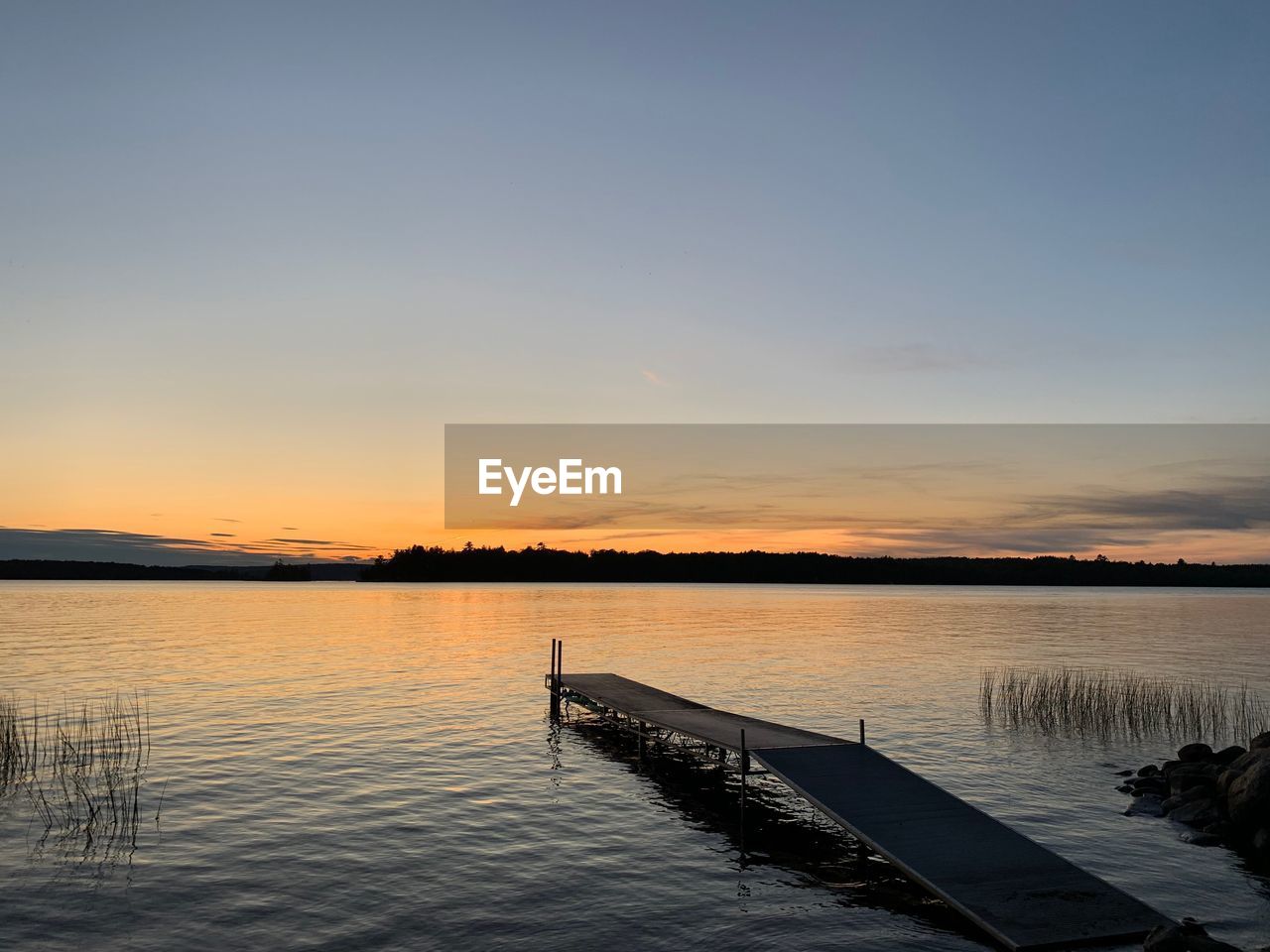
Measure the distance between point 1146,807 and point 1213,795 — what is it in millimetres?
1364

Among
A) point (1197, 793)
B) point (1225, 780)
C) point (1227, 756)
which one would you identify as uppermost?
point (1225, 780)

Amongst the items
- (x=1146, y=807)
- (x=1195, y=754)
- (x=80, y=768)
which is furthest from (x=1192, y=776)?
(x=80, y=768)

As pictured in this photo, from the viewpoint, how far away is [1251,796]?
18625 mm

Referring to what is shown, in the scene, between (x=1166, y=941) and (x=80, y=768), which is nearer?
(x=1166, y=941)

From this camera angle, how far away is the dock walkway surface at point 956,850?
12914 mm

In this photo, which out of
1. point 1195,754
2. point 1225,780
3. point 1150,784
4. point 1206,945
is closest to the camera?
point 1206,945

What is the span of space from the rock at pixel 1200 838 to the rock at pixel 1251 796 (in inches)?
20.1

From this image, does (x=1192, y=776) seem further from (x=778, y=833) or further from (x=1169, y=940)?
(x=1169, y=940)

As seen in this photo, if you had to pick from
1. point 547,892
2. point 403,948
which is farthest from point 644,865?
point 403,948

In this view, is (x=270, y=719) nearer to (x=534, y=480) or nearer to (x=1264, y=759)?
(x=534, y=480)

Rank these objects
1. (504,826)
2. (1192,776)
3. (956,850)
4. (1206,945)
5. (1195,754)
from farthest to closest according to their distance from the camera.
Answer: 1. (1195,754)
2. (1192,776)
3. (504,826)
4. (956,850)
5. (1206,945)

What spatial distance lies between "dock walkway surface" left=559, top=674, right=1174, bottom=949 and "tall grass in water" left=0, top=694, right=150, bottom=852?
42.7ft

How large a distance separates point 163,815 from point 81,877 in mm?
3923

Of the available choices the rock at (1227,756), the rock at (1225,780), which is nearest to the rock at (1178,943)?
the rock at (1225,780)
